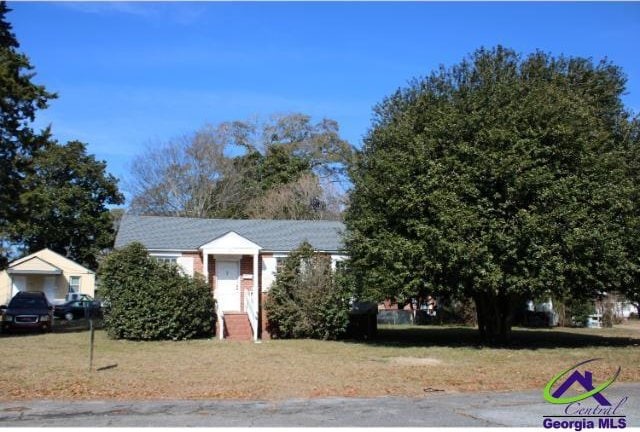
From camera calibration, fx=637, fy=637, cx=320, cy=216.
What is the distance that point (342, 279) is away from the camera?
23.8 m

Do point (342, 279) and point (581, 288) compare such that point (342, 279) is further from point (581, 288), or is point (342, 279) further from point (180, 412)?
point (180, 412)

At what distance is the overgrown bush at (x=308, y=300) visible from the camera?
2402 centimetres

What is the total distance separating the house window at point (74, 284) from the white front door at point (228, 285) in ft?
82.9

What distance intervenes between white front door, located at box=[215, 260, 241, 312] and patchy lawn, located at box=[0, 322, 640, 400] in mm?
4027

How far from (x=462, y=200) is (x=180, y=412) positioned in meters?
11.7

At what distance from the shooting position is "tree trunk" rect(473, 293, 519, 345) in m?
22.1

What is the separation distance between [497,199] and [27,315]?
63.8ft

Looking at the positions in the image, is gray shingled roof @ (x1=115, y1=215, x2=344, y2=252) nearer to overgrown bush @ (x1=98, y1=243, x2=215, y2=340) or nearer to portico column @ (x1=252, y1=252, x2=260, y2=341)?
portico column @ (x1=252, y1=252, x2=260, y2=341)

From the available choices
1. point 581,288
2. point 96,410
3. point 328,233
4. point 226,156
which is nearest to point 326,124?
point 226,156

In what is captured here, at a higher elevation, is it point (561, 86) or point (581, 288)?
point (561, 86)

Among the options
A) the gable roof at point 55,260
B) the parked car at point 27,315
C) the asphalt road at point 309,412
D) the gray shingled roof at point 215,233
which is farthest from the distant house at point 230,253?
the gable roof at point 55,260

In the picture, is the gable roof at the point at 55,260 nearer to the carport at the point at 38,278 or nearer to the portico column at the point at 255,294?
the carport at the point at 38,278

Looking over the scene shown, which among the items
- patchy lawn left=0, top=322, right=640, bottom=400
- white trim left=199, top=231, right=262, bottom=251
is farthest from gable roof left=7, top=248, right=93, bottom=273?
white trim left=199, top=231, right=262, bottom=251

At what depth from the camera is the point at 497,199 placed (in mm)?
18672
